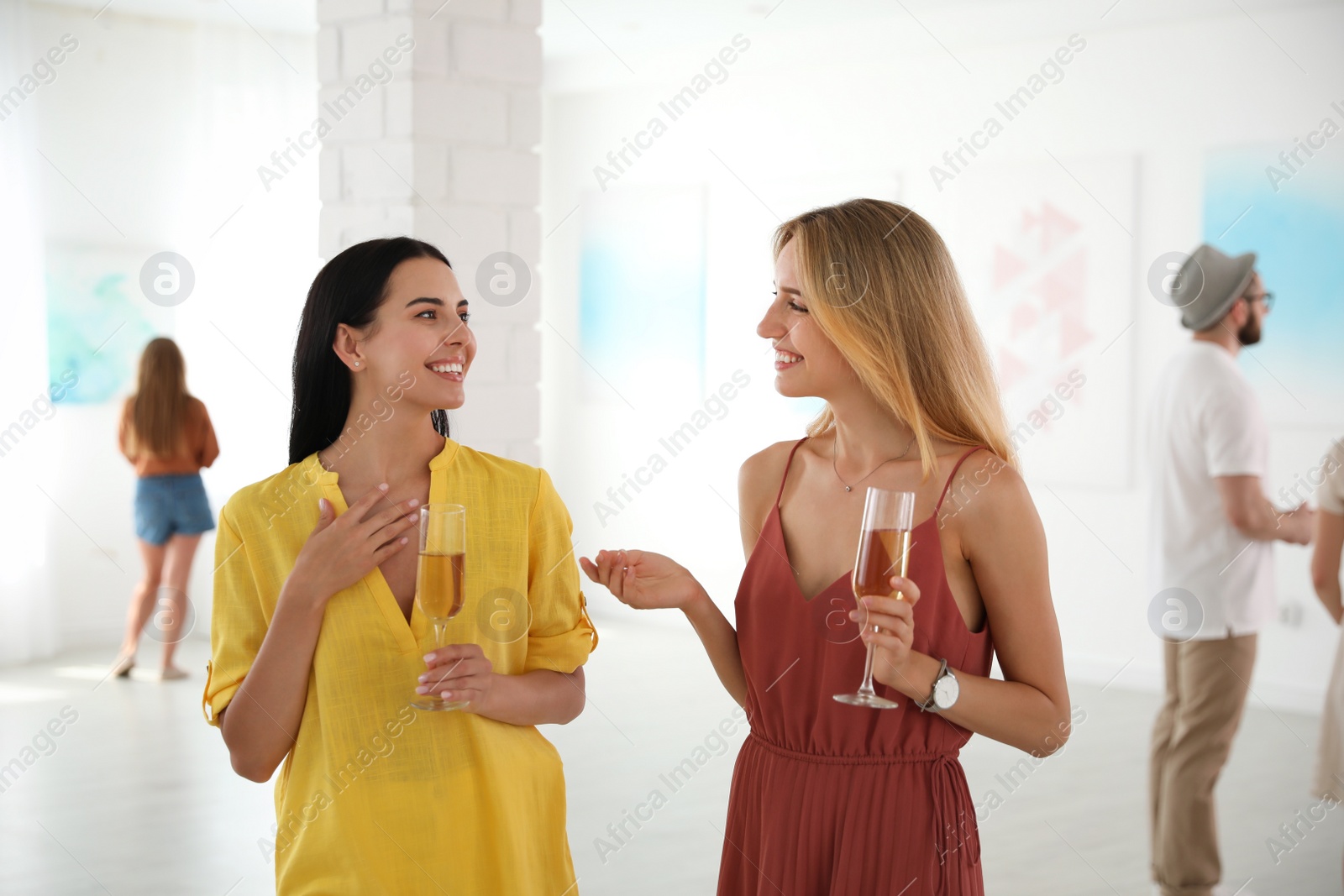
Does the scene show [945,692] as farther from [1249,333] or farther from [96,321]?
[96,321]

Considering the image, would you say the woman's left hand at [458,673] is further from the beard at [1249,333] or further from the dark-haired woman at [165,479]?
the dark-haired woman at [165,479]

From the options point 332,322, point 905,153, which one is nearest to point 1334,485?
point 332,322

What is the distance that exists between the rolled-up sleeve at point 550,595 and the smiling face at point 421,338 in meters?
0.22

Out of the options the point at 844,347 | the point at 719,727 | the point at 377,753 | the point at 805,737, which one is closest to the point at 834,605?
the point at 805,737

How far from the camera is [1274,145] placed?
6.20 m

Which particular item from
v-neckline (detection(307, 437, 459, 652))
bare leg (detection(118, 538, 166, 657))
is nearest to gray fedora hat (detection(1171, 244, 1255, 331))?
v-neckline (detection(307, 437, 459, 652))

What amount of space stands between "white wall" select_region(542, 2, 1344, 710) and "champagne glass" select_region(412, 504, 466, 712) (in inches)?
162

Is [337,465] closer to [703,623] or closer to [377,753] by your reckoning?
[377,753]

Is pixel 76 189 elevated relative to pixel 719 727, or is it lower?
elevated

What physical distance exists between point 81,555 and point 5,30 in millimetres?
3099

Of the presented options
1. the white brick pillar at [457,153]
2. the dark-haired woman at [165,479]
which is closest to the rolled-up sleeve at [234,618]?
the white brick pillar at [457,153]

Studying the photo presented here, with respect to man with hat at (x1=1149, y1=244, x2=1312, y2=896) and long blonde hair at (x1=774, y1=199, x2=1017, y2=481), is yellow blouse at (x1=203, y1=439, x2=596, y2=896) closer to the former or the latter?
long blonde hair at (x1=774, y1=199, x2=1017, y2=481)

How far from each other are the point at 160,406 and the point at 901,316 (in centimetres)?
579

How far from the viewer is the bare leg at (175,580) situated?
687 centimetres
